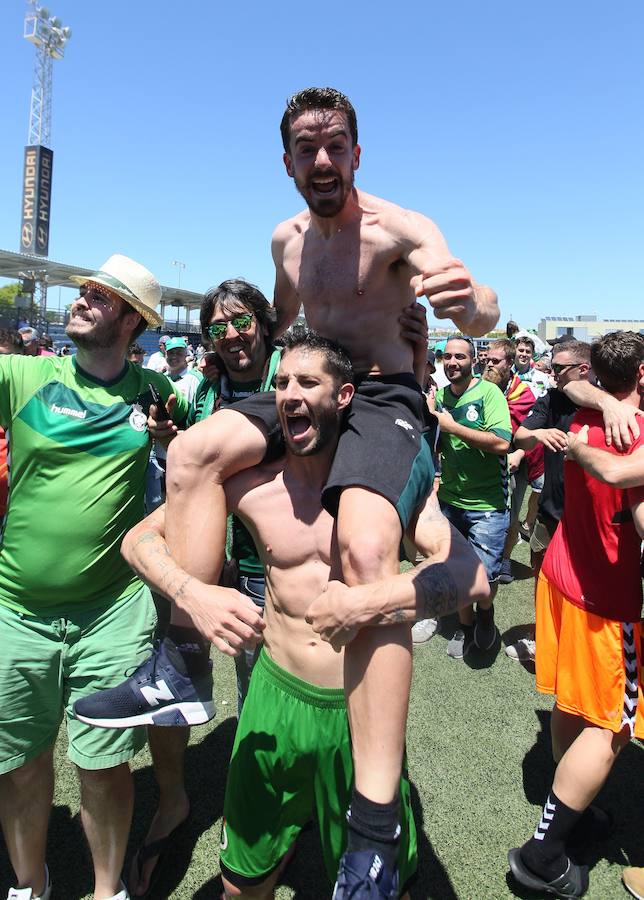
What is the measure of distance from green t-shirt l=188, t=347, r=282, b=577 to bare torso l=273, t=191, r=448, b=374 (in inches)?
23.9

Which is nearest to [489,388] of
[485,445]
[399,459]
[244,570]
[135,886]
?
[485,445]

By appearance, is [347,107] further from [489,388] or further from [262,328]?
[489,388]

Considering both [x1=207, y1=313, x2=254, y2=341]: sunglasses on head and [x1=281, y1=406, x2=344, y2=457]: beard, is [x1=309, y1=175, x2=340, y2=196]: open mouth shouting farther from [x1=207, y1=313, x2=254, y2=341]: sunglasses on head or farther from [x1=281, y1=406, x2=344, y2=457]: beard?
[x1=207, y1=313, x2=254, y2=341]: sunglasses on head

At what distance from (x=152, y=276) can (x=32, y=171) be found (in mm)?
58790

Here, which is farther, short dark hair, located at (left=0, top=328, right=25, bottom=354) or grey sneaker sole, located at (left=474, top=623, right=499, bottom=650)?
short dark hair, located at (left=0, top=328, right=25, bottom=354)

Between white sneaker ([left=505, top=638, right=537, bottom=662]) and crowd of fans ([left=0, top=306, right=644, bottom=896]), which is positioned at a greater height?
crowd of fans ([left=0, top=306, right=644, bottom=896])

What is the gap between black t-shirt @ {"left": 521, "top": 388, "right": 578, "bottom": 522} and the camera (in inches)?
183

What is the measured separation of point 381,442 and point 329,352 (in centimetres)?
39

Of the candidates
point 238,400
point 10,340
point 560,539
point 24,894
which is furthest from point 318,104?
point 10,340

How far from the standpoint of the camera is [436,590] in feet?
6.01

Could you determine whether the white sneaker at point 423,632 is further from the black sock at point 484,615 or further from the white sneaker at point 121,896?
the white sneaker at point 121,896

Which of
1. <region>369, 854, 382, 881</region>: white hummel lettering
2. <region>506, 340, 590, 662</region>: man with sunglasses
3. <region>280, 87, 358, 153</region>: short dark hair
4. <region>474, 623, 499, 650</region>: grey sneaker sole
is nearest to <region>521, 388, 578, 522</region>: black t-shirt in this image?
<region>506, 340, 590, 662</region>: man with sunglasses


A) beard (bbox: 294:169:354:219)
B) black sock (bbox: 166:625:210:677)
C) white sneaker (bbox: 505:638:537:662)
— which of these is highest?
beard (bbox: 294:169:354:219)

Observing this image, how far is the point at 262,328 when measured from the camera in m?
3.35
